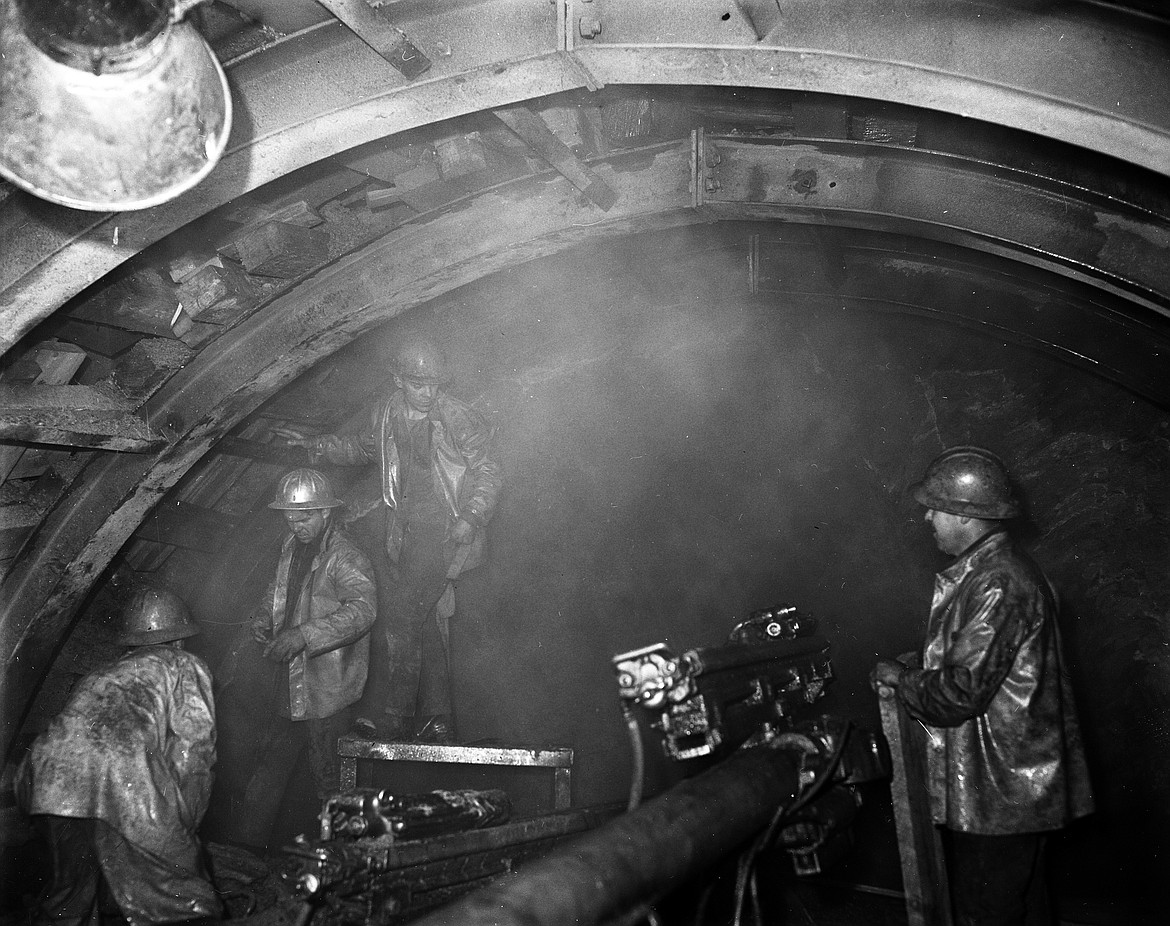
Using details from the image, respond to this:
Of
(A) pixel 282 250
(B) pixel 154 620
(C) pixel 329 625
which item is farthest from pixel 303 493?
(A) pixel 282 250

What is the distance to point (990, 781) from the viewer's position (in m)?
4.16

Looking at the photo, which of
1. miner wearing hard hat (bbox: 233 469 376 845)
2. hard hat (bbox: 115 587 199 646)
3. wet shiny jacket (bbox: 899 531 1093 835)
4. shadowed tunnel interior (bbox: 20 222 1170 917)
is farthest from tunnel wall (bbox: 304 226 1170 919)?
wet shiny jacket (bbox: 899 531 1093 835)

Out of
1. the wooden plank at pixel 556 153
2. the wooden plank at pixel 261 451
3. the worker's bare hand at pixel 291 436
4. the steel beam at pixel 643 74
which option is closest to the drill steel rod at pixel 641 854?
the steel beam at pixel 643 74

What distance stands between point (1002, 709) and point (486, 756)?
3341mm

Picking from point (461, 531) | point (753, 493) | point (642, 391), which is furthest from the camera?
point (642, 391)

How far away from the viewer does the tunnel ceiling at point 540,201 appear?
362cm

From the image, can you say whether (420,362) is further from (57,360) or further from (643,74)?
(643,74)

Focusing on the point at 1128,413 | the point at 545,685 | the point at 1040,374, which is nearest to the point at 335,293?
the point at 545,685

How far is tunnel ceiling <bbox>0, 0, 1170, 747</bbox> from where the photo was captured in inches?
142

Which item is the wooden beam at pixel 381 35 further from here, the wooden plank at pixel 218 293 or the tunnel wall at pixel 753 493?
the tunnel wall at pixel 753 493

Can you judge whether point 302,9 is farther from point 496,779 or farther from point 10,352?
point 496,779

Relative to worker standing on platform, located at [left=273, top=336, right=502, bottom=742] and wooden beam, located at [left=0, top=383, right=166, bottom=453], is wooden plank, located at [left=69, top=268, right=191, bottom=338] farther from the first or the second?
worker standing on platform, located at [left=273, top=336, right=502, bottom=742]

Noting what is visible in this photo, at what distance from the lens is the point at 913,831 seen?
12.7 feet

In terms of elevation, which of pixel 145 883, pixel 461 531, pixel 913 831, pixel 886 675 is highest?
pixel 461 531
